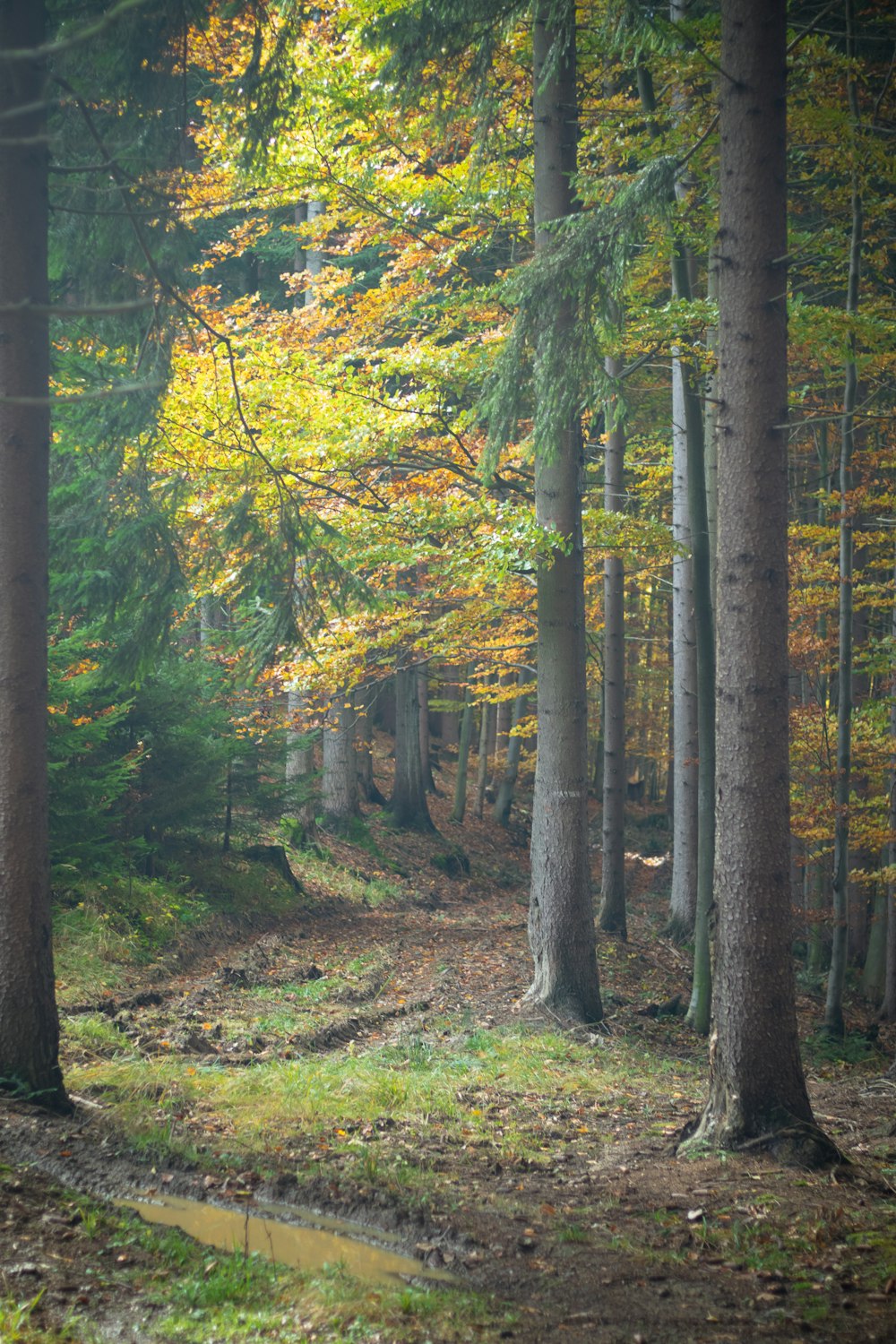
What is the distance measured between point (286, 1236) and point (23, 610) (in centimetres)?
369

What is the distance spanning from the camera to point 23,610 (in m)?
5.93

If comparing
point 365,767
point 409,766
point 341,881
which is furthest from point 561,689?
point 365,767

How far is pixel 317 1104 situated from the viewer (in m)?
6.59

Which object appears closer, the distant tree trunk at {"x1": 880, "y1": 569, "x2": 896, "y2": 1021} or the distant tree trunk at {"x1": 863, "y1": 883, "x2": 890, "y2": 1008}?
the distant tree trunk at {"x1": 880, "y1": 569, "x2": 896, "y2": 1021}

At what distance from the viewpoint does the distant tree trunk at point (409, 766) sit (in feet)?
69.4

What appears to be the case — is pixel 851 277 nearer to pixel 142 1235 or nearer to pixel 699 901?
pixel 699 901

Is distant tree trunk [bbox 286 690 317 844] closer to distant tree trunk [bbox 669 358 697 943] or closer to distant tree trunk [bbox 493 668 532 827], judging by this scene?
distant tree trunk [bbox 669 358 697 943]

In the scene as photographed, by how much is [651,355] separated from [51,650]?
6484mm

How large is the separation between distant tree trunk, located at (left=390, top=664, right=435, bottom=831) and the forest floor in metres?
10.3

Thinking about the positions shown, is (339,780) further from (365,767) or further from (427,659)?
(427,659)

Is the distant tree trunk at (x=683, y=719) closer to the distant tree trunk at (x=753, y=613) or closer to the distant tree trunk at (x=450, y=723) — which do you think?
the distant tree trunk at (x=753, y=613)

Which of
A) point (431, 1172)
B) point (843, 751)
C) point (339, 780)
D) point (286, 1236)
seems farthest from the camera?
point (339, 780)

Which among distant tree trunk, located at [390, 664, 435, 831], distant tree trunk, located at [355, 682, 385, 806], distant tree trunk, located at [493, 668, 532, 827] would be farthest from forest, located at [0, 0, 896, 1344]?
distant tree trunk, located at [493, 668, 532, 827]

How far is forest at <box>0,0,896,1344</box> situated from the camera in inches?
188
